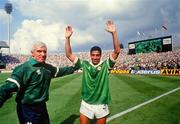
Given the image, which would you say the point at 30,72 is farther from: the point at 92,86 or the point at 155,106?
the point at 155,106

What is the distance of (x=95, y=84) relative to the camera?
7.52m

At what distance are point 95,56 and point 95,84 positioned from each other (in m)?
0.63

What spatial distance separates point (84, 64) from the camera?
771 cm

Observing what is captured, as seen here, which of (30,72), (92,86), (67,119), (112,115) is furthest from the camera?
(112,115)

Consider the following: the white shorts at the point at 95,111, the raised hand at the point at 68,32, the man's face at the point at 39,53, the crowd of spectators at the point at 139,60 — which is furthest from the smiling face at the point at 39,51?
the crowd of spectators at the point at 139,60

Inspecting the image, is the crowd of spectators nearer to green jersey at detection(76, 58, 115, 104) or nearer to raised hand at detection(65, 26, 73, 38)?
raised hand at detection(65, 26, 73, 38)

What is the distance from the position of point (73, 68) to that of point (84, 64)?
299 mm

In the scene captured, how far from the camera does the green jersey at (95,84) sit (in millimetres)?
7480

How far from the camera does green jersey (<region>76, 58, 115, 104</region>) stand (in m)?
7.48

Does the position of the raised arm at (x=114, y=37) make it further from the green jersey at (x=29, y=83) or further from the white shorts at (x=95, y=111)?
the green jersey at (x=29, y=83)

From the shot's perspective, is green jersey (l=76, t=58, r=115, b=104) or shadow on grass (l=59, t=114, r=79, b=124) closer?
green jersey (l=76, t=58, r=115, b=104)

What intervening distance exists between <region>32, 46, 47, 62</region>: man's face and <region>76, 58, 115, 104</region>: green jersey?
1486 millimetres

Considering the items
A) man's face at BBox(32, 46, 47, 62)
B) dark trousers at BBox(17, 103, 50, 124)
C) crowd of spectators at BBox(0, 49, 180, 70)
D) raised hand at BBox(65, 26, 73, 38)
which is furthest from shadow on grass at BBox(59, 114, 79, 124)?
crowd of spectators at BBox(0, 49, 180, 70)

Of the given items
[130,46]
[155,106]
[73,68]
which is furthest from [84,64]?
[130,46]
